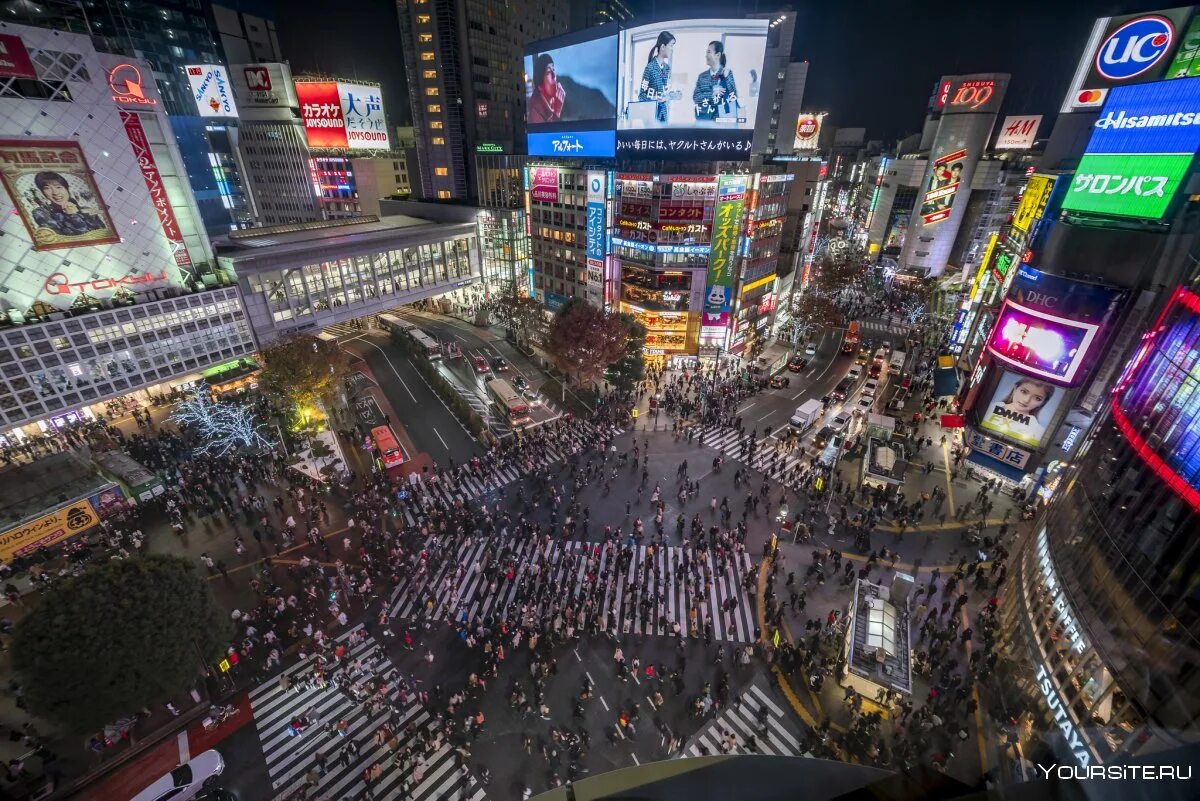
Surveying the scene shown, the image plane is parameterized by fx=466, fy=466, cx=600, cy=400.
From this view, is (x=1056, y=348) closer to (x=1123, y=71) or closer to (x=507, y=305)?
(x=1123, y=71)

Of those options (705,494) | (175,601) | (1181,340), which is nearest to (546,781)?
(175,601)

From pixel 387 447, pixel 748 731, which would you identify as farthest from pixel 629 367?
pixel 748 731

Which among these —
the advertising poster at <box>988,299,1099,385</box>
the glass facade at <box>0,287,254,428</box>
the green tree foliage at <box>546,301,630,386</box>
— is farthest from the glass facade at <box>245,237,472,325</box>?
the advertising poster at <box>988,299,1099,385</box>

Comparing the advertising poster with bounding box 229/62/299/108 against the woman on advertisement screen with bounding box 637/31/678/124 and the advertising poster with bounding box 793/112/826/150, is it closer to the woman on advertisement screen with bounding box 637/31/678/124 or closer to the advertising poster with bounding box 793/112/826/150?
the woman on advertisement screen with bounding box 637/31/678/124

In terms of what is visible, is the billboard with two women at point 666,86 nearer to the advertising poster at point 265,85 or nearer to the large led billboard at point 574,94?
the large led billboard at point 574,94

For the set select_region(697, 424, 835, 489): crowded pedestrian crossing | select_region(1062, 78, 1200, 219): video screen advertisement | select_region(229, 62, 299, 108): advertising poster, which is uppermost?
select_region(229, 62, 299, 108): advertising poster

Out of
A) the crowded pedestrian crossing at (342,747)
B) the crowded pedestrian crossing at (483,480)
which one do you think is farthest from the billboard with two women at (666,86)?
the crowded pedestrian crossing at (342,747)
